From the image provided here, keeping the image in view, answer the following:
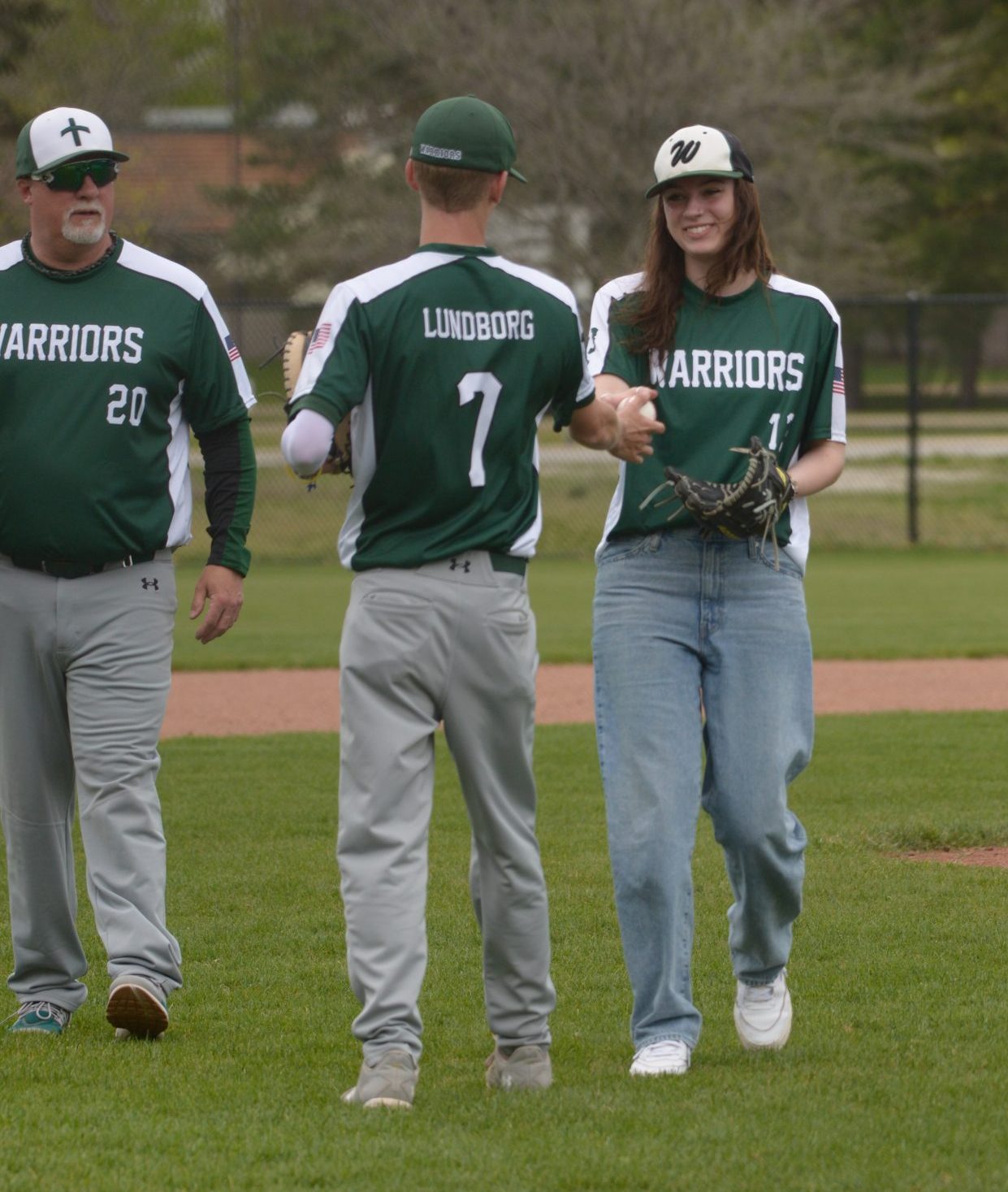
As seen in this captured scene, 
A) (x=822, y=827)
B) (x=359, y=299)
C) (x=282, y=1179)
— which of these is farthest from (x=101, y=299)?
(x=822, y=827)

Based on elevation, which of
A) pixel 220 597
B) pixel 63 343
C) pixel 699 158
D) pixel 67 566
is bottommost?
pixel 220 597

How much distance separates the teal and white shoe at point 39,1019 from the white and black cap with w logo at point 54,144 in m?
2.09

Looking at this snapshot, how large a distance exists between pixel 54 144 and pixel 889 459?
17370mm

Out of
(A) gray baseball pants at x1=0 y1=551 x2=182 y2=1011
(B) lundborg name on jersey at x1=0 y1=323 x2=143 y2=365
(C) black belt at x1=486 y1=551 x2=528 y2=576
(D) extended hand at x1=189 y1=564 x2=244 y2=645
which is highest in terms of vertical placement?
(B) lundborg name on jersey at x1=0 y1=323 x2=143 y2=365

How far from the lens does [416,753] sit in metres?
3.96

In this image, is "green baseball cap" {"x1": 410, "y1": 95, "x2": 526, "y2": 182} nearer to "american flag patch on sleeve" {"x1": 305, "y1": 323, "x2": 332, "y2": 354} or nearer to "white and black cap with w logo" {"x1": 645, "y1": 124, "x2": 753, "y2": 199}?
"american flag patch on sleeve" {"x1": 305, "y1": 323, "x2": 332, "y2": 354}

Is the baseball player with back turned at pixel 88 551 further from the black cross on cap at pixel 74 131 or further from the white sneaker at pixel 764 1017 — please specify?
the white sneaker at pixel 764 1017

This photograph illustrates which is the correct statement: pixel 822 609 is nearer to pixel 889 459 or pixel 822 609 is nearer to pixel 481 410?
pixel 889 459

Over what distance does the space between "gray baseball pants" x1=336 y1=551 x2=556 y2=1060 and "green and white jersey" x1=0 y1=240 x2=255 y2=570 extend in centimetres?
92

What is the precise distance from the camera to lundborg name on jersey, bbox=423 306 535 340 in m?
3.87

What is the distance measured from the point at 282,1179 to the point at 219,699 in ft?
25.5

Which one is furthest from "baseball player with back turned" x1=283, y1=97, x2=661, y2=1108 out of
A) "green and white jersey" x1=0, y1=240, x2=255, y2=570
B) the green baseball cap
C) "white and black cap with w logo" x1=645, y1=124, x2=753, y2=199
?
"green and white jersey" x1=0, y1=240, x2=255, y2=570

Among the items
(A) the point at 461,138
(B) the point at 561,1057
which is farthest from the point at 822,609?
Result: (A) the point at 461,138

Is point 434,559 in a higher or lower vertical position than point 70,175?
lower
